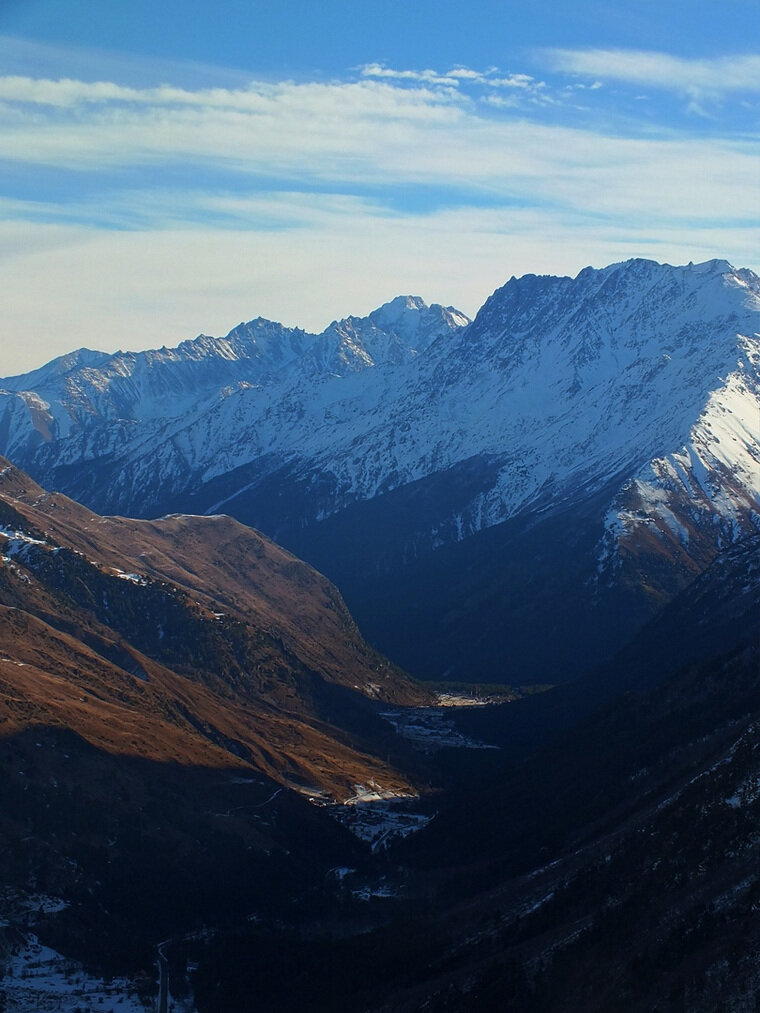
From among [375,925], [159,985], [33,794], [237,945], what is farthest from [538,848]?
[33,794]

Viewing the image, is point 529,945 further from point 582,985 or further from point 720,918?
point 720,918

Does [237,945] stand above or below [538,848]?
below

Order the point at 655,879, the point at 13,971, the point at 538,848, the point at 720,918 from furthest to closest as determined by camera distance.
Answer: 1. the point at 538,848
2. the point at 13,971
3. the point at 655,879
4. the point at 720,918

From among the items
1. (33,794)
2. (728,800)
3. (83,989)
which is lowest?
(83,989)

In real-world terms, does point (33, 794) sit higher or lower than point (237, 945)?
higher

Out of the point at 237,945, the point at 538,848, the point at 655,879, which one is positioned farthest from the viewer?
the point at 538,848

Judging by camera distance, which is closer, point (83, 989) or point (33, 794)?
point (83, 989)

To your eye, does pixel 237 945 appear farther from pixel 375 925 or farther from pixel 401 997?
pixel 401 997

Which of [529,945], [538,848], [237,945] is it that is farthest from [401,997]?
[538,848]

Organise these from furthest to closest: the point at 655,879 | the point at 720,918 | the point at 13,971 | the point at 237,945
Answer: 1. the point at 237,945
2. the point at 13,971
3. the point at 655,879
4. the point at 720,918
